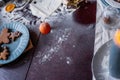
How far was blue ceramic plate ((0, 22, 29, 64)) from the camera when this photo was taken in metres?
0.76

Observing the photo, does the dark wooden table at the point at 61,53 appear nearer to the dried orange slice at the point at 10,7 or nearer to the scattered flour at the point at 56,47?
the scattered flour at the point at 56,47

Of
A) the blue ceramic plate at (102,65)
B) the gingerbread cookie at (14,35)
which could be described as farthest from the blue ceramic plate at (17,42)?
the blue ceramic plate at (102,65)

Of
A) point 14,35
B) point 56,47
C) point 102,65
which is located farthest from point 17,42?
point 102,65

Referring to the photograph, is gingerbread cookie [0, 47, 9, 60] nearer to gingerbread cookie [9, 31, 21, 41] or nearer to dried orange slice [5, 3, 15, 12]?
gingerbread cookie [9, 31, 21, 41]

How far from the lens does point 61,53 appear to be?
754mm

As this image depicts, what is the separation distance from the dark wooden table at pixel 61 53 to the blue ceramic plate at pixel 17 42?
2 centimetres

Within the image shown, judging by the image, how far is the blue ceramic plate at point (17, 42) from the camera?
757 millimetres

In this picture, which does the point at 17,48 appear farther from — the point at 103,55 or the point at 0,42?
the point at 103,55

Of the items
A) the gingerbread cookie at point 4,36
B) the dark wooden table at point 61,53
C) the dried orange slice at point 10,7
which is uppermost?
the dried orange slice at point 10,7

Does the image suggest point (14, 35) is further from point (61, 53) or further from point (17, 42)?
point (61, 53)

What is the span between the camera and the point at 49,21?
33.1 inches

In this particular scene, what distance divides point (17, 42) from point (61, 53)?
164 mm

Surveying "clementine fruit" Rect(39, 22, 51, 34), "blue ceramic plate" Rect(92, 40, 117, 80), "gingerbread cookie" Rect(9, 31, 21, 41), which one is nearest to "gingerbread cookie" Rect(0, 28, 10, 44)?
"gingerbread cookie" Rect(9, 31, 21, 41)

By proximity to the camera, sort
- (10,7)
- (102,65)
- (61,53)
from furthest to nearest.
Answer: (10,7) → (61,53) → (102,65)
